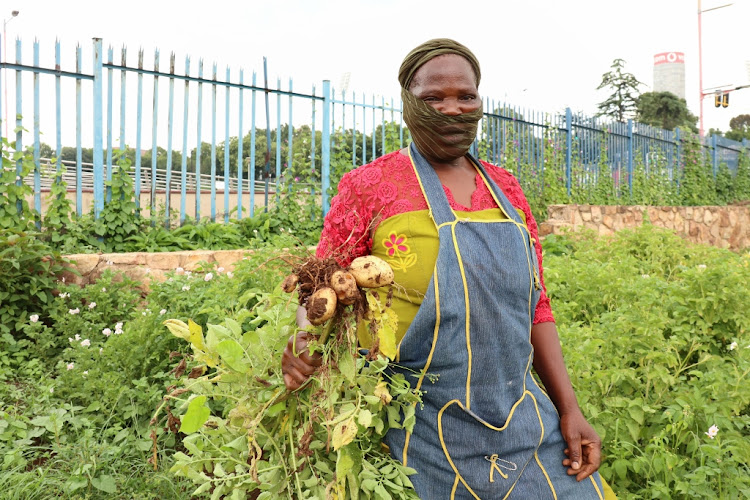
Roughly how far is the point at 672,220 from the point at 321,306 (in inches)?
463

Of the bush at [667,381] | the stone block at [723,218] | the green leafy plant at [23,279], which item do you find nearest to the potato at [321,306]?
the bush at [667,381]

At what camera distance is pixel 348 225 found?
1.67 m

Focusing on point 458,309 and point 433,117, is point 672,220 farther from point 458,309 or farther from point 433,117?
point 458,309

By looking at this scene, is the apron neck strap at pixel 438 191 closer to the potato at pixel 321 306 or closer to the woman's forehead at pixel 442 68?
the woman's forehead at pixel 442 68

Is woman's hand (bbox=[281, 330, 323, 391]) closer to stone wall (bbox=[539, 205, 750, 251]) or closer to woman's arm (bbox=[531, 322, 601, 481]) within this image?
woman's arm (bbox=[531, 322, 601, 481])

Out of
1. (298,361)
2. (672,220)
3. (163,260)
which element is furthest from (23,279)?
(672,220)

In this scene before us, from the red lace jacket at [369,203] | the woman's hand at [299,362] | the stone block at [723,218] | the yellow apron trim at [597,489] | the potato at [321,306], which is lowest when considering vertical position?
the yellow apron trim at [597,489]

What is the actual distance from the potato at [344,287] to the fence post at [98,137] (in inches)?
196

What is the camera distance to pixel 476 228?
5.40ft

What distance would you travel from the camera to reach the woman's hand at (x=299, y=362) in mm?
1413

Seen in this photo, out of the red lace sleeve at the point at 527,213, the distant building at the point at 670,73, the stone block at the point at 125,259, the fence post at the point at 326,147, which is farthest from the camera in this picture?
the distant building at the point at 670,73

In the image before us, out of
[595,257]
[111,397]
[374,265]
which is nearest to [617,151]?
[595,257]

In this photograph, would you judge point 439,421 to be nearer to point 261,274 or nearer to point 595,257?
point 261,274

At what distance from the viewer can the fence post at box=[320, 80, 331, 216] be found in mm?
7281
